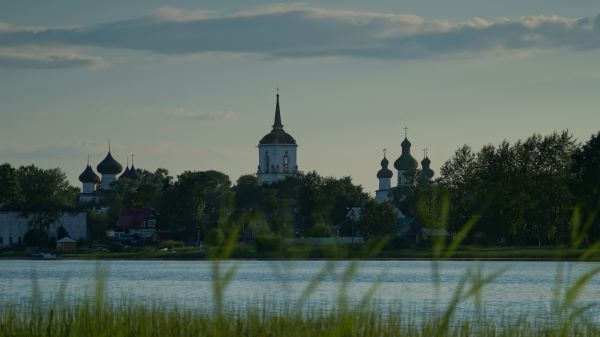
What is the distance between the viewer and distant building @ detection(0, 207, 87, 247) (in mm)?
139625

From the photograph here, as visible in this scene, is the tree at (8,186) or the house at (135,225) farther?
the tree at (8,186)

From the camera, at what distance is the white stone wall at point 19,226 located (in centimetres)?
13988

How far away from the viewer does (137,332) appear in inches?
718

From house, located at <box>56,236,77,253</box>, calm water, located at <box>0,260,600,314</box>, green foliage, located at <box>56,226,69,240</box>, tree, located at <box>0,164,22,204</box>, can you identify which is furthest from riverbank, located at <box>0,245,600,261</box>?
tree, located at <box>0,164,22,204</box>

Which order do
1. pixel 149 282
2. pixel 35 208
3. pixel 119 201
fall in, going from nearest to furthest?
pixel 149 282
pixel 35 208
pixel 119 201

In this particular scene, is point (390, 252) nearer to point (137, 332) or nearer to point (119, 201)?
point (137, 332)

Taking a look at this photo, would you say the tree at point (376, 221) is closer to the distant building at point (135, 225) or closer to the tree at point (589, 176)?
the tree at point (589, 176)

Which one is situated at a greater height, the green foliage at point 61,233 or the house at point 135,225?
the house at point 135,225

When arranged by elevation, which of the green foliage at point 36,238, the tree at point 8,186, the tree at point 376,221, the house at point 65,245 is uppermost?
the tree at point 8,186

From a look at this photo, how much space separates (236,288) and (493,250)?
4660cm

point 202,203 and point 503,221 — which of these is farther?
point 202,203

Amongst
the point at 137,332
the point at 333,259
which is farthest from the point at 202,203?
the point at 333,259

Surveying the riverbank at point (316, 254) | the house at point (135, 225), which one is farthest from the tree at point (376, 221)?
the house at point (135, 225)

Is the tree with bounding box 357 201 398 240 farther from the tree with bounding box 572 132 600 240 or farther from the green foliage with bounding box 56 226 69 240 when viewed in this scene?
the green foliage with bounding box 56 226 69 240
